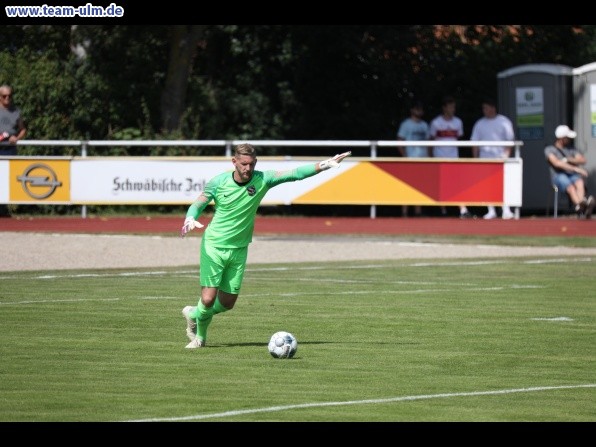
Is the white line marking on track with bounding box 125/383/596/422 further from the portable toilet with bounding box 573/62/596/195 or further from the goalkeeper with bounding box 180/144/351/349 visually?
the portable toilet with bounding box 573/62/596/195

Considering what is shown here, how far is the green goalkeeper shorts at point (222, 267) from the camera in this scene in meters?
12.9

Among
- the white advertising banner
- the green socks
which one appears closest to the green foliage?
the white advertising banner

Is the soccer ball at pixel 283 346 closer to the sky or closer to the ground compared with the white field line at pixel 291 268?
closer to the sky

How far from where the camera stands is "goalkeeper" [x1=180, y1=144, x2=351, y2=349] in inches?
508

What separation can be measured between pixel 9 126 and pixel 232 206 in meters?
15.3

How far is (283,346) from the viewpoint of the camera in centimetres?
1217

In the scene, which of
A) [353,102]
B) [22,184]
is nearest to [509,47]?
[353,102]

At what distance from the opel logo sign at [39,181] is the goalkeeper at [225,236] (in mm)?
14838

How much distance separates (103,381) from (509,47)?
26829 millimetres

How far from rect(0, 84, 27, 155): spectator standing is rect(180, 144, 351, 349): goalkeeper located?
586 inches

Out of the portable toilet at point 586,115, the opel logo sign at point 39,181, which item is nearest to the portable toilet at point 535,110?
the portable toilet at point 586,115

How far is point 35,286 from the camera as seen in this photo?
18.4 metres

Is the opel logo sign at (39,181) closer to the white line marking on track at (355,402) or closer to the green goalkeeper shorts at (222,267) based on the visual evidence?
the green goalkeeper shorts at (222,267)

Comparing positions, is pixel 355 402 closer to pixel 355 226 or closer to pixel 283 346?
pixel 283 346
